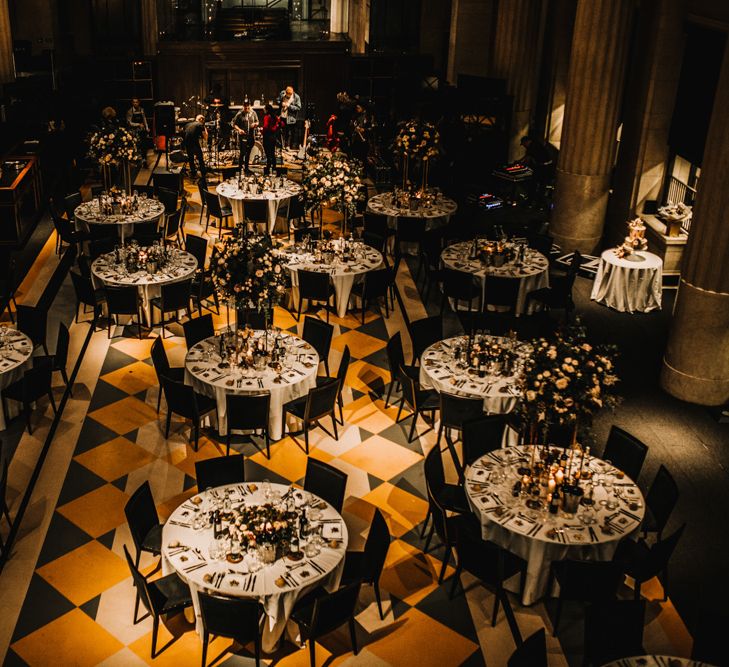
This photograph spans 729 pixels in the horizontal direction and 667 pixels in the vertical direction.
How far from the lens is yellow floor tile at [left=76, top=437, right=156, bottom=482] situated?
845 centimetres

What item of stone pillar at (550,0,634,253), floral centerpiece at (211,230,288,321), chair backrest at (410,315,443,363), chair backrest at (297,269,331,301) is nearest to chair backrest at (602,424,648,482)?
chair backrest at (410,315,443,363)

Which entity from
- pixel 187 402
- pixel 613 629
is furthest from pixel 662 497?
pixel 187 402

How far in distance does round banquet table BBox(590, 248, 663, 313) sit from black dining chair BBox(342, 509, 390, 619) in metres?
6.55

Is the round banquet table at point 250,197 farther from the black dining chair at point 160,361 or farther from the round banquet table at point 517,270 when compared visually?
the black dining chair at point 160,361

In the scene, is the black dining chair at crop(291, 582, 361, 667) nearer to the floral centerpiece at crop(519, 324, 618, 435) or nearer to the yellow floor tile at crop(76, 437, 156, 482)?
the floral centerpiece at crop(519, 324, 618, 435)

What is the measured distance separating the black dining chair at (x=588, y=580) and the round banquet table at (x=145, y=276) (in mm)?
6267

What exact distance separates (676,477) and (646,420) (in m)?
1.12

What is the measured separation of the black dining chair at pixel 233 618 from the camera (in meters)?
5.85

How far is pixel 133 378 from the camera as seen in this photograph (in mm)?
10125

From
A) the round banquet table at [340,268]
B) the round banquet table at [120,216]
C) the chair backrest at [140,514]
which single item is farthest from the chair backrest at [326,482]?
the round banquet table at [120,216]

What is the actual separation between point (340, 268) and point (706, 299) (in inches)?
172

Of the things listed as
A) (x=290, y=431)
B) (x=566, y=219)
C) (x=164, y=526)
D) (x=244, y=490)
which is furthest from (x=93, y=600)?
(x=566, y=219)

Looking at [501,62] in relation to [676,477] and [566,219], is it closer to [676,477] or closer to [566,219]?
[566,219]

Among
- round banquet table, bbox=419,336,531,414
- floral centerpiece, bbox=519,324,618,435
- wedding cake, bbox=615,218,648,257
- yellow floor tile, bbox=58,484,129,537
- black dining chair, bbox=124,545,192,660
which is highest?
floral centerpiece, bbox=519,324,618,435
